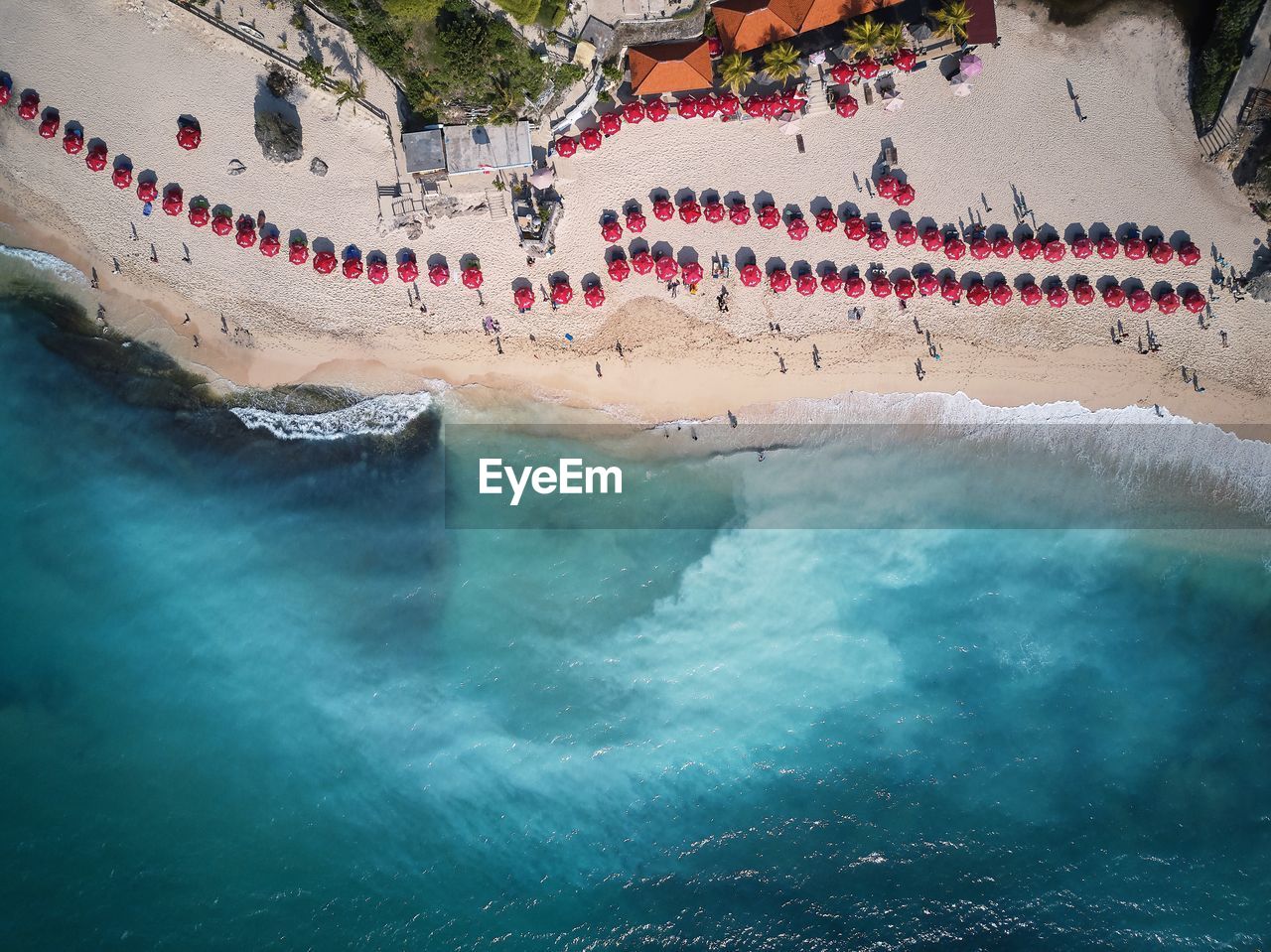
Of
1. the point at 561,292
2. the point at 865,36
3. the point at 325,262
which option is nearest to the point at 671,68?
the point at 865,36

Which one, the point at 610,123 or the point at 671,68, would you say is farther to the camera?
the point at 610,123

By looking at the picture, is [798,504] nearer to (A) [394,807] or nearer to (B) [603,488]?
(B) [603,488]

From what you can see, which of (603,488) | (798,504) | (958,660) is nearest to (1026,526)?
(958,660)

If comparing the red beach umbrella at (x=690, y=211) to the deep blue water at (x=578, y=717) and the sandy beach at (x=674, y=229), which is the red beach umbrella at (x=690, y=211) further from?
the deep blue water at (x=578, y=717)

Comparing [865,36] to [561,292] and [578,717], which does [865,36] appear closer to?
[561,292]

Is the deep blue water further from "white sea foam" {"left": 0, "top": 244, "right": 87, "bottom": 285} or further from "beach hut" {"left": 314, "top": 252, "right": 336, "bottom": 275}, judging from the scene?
"beach hut" {"left": 314, "top": 252, "right": 336, "bottom": 275}

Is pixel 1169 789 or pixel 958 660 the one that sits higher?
pixel 958 660

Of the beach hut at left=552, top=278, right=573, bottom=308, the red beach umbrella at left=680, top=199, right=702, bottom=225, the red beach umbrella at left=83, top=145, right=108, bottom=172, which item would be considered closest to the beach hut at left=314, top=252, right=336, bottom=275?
the beach hut at left=552, top=278, right=573, bottom=308
